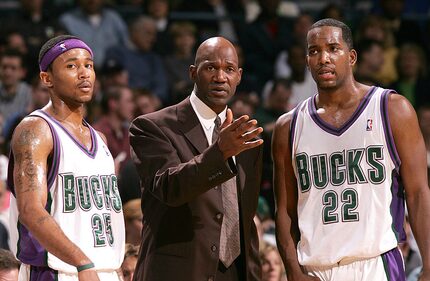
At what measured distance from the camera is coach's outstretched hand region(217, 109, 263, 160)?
5.39m

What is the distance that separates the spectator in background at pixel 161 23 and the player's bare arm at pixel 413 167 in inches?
296

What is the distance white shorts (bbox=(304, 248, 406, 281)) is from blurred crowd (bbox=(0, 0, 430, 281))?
4162 millimetres

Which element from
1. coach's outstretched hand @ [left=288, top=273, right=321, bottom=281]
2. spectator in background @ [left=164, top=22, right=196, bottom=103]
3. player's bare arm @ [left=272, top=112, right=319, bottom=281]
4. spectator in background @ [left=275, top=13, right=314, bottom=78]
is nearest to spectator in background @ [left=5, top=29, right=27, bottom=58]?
spectator in background @ [left=164, top=22, right=196, bottom=103]

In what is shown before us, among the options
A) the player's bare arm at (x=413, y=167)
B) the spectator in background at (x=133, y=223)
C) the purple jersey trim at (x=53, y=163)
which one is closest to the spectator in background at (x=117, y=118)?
the spectator in background at (x=133, y=223)

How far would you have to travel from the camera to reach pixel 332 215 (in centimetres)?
591

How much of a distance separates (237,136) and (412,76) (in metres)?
8.01

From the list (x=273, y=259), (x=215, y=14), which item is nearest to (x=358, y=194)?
(x=273, y=259)

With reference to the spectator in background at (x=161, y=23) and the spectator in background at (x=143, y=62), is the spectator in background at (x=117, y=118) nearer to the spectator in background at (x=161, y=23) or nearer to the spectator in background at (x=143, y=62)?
the spectator in background at (x=143, y=62)

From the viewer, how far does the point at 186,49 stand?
42.1ft

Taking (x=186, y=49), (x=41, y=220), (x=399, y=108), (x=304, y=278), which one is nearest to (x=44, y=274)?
(x=41, y=220)

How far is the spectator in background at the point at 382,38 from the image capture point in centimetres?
1333

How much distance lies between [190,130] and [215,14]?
→ 26.5 ft

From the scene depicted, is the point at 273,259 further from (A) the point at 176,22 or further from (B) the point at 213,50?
(A) the point at 176,22

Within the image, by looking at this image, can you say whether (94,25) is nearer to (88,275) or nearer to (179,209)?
(179,209)
